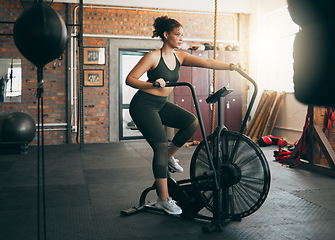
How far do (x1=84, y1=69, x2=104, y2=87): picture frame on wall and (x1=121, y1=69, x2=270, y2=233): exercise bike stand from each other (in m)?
5.57

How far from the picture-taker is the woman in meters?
2.71

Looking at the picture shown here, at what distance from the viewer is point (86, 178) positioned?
4496 millimetres

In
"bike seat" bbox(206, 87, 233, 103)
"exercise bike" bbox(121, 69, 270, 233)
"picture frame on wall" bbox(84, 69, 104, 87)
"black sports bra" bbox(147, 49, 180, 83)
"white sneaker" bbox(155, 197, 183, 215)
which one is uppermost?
"picture frame on wall" bbox(84, 69, 104, 87)

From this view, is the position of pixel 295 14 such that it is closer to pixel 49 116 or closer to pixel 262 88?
pixel 49 116

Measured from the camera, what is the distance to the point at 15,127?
647cm

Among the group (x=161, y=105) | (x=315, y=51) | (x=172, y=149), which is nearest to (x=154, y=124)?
(x=161, y=105)

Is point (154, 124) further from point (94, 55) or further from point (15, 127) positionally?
point (94, 55)

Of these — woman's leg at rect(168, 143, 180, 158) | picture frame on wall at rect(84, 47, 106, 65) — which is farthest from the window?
woman's leg at rect(168, 143, 180, 158)

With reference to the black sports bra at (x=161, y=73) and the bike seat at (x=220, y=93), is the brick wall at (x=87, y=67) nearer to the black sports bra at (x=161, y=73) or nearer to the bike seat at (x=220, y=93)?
the black sports bra at (x=161, y=73)

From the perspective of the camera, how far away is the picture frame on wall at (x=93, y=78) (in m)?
7.94

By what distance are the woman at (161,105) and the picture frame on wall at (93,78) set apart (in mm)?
5326

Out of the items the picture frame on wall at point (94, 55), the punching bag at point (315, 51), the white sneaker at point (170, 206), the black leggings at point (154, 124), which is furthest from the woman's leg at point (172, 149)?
the picture frame on wall at point (94, 55)

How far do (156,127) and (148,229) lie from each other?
762 millimetres

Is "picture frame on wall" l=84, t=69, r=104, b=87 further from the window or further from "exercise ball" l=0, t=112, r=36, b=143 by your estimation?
the window
